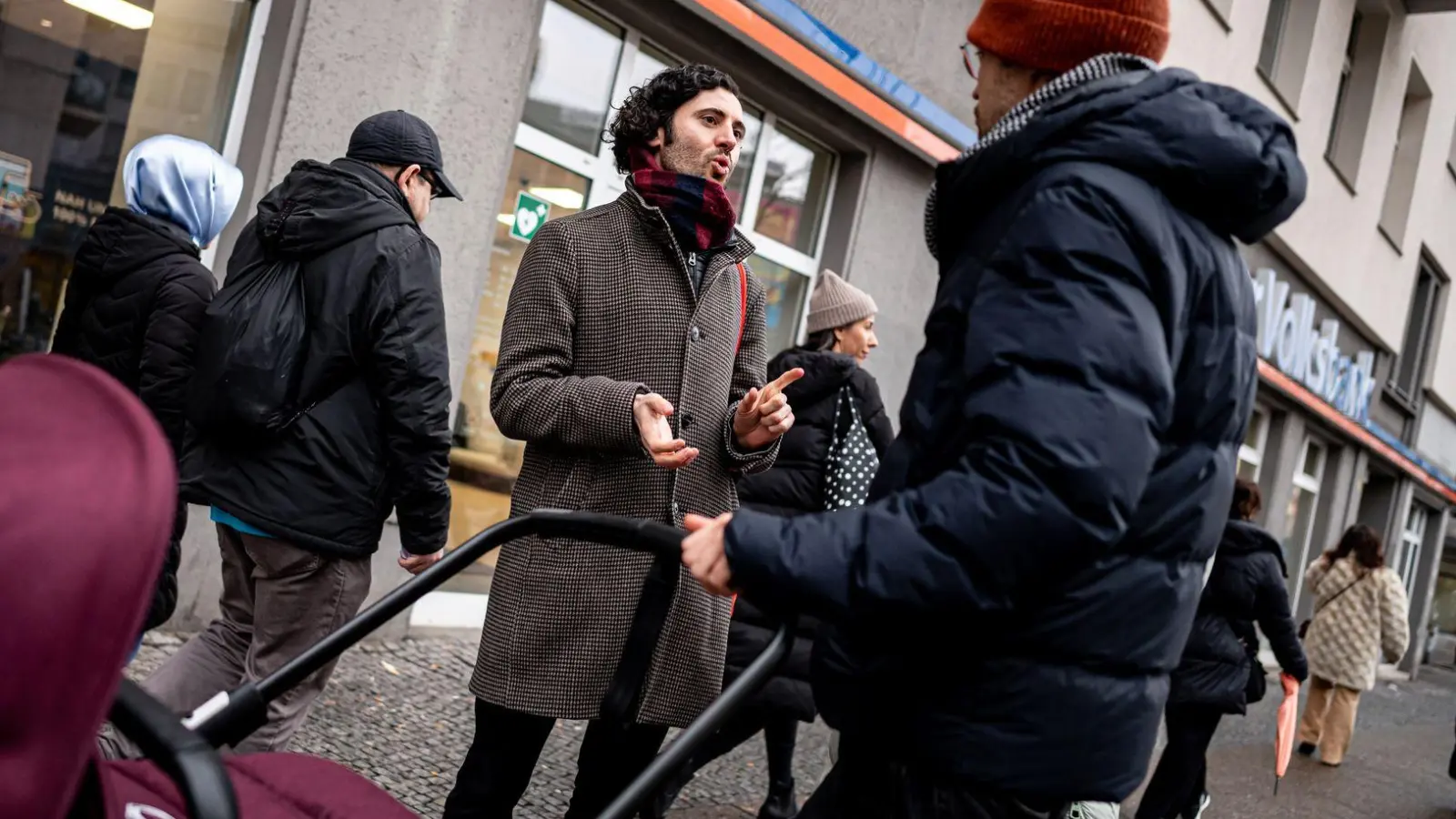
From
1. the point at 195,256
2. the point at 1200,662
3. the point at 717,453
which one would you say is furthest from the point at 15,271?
the point at 1200,662

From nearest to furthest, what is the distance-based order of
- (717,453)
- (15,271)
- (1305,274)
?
(717,453) → (15,271) → (1305,274)

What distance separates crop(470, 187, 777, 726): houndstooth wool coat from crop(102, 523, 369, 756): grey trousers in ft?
1.87

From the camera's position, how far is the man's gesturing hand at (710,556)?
1.61m

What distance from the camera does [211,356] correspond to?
3006 millimetres

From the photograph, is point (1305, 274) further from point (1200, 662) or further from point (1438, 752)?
point (1200, 662)

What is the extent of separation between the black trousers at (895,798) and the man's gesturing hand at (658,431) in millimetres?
785

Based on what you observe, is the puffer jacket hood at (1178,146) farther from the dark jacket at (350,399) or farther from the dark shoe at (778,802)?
the dark shoe at (778,802)

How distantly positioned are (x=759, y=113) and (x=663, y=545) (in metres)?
6.56

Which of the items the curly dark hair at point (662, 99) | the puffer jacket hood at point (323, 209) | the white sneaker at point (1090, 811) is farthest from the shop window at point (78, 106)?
the white sneaker at point (1090, 811)

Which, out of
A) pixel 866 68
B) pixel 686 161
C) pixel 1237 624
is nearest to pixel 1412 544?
pixel 866 68

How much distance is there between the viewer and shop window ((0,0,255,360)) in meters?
5.05

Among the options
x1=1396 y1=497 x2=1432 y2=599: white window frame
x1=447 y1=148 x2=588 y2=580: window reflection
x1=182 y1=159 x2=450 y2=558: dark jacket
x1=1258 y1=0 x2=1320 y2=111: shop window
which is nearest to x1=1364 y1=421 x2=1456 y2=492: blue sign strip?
x1=1396 y1=497 x2=1432 y2=599: white window frame

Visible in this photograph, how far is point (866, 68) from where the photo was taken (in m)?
8.03

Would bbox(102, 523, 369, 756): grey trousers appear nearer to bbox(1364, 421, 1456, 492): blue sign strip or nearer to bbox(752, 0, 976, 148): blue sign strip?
bbox(752, 0, 976, 148): blue sign strip
